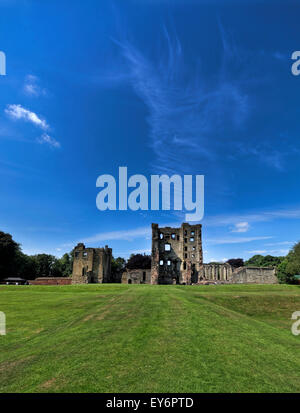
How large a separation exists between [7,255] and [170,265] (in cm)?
4996

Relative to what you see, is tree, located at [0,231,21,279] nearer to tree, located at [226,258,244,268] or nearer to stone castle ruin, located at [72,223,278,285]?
stone castle ruin, located at [72,223,278,285]

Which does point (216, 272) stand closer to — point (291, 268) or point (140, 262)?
point (291, 268)

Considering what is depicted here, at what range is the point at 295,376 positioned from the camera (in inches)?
270

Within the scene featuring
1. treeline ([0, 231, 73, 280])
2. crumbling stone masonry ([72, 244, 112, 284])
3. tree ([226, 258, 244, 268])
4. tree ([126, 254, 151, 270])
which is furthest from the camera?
tree ([226, 258, 244, 268])

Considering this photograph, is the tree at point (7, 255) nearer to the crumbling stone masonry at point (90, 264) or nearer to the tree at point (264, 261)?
the crumbling stone masonry at point (90, 264)

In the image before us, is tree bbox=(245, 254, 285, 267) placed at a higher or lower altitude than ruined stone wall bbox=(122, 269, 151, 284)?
higher

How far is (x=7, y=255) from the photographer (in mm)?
70250

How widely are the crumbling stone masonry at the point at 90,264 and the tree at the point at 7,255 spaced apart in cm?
2102

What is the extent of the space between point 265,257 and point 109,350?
124132mm

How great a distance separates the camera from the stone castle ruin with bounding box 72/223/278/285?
58.8 metres

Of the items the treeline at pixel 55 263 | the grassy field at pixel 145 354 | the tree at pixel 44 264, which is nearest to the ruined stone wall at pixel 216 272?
the treeline at pixel 55 263

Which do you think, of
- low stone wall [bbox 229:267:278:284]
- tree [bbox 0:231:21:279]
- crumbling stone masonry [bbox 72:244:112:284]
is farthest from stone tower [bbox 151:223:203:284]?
tree [bbox 0:231:21:279]

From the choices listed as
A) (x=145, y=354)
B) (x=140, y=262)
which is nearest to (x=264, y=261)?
(x=140, y=262)
